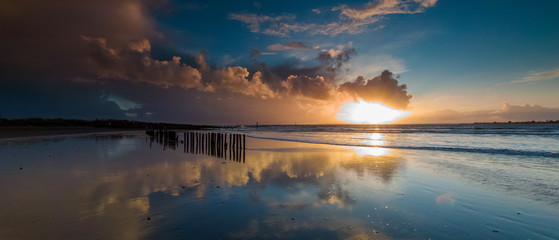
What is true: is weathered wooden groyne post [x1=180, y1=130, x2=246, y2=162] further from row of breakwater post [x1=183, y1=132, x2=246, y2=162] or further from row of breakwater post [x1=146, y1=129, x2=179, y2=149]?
row of breakwater post [x1=146, y1=129, x2=179, y2=149]

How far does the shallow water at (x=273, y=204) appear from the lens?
4.68 metres

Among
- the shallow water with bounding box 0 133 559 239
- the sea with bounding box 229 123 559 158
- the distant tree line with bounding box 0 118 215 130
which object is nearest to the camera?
the shallow water with bounding box 0 133 559 239

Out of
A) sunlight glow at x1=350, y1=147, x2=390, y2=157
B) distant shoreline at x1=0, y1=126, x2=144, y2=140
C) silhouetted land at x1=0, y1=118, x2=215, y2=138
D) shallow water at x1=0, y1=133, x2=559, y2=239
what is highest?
silhouetted land at x1=0, y1=118, x2=215, y2=138

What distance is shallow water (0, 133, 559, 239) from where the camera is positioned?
468 cm

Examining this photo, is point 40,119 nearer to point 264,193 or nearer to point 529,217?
point 264,193

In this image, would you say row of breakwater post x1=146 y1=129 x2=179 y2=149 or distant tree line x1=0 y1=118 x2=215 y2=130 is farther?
distant tree line x1=0 y1=118 x2=215 y2=130

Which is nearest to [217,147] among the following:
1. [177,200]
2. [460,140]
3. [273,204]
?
[177,200]

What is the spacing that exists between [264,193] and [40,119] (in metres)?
79.6

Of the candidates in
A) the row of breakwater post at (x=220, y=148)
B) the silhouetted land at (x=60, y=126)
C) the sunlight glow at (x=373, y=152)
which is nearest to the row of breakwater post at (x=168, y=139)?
the row of breakwater post at (x=220, y=148)

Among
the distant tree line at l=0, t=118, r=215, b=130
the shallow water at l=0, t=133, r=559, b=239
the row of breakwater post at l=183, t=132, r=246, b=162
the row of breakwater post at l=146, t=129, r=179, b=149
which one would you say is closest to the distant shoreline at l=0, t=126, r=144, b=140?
the distant tree line at l=0, t=118, r=215, b=130

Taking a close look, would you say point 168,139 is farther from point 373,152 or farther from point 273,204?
point 273,204

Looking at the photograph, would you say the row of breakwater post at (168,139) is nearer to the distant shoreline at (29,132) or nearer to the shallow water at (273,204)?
the distant shoreline at (29,132)

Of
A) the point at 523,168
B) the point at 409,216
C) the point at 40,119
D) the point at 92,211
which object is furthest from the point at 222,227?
the point at 40,119

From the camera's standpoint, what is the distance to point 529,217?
562cm
